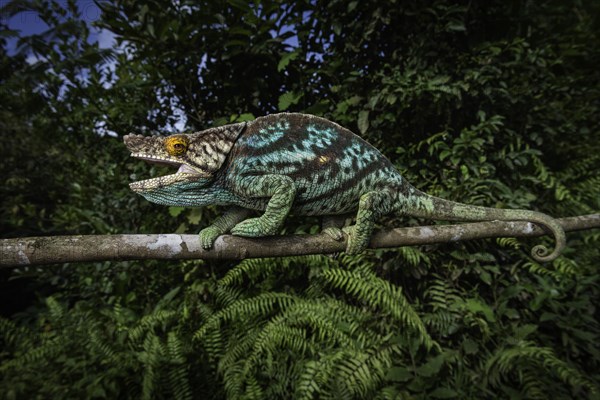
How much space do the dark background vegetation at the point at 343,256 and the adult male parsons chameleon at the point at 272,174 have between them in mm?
959

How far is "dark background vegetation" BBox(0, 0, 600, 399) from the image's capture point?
1.86 metres

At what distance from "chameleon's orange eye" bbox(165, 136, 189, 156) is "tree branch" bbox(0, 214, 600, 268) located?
0.25 m

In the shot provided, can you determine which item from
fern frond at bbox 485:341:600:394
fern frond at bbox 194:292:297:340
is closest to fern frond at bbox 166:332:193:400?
fern frond at bbox 194:292:297:340

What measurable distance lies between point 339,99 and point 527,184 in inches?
67.5

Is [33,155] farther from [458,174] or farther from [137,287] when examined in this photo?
[458,174]

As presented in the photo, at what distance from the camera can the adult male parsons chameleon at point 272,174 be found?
91cm

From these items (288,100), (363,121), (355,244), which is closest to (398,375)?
(355,244)

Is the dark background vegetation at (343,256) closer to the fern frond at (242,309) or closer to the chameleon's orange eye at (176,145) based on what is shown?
the fern frond at (242,309)

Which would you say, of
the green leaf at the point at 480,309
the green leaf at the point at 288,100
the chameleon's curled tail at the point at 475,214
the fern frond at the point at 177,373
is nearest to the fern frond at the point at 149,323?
the fern frond at the point at 177,373

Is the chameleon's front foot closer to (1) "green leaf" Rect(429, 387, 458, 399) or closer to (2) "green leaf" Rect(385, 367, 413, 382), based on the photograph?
(2) "green leaf" Rect(385, 367, 413, 382)

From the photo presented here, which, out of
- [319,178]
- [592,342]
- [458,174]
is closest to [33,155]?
[319,178]

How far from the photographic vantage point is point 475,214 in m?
1.23

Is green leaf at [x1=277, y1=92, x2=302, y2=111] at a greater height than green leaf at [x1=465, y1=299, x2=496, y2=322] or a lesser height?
greater

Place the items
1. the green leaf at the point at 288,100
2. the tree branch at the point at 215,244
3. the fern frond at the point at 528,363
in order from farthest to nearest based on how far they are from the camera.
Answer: the green leaf at the point at 288,100 → the fern frond at the point at 528,363 → the tree branch at the point at 215,244
